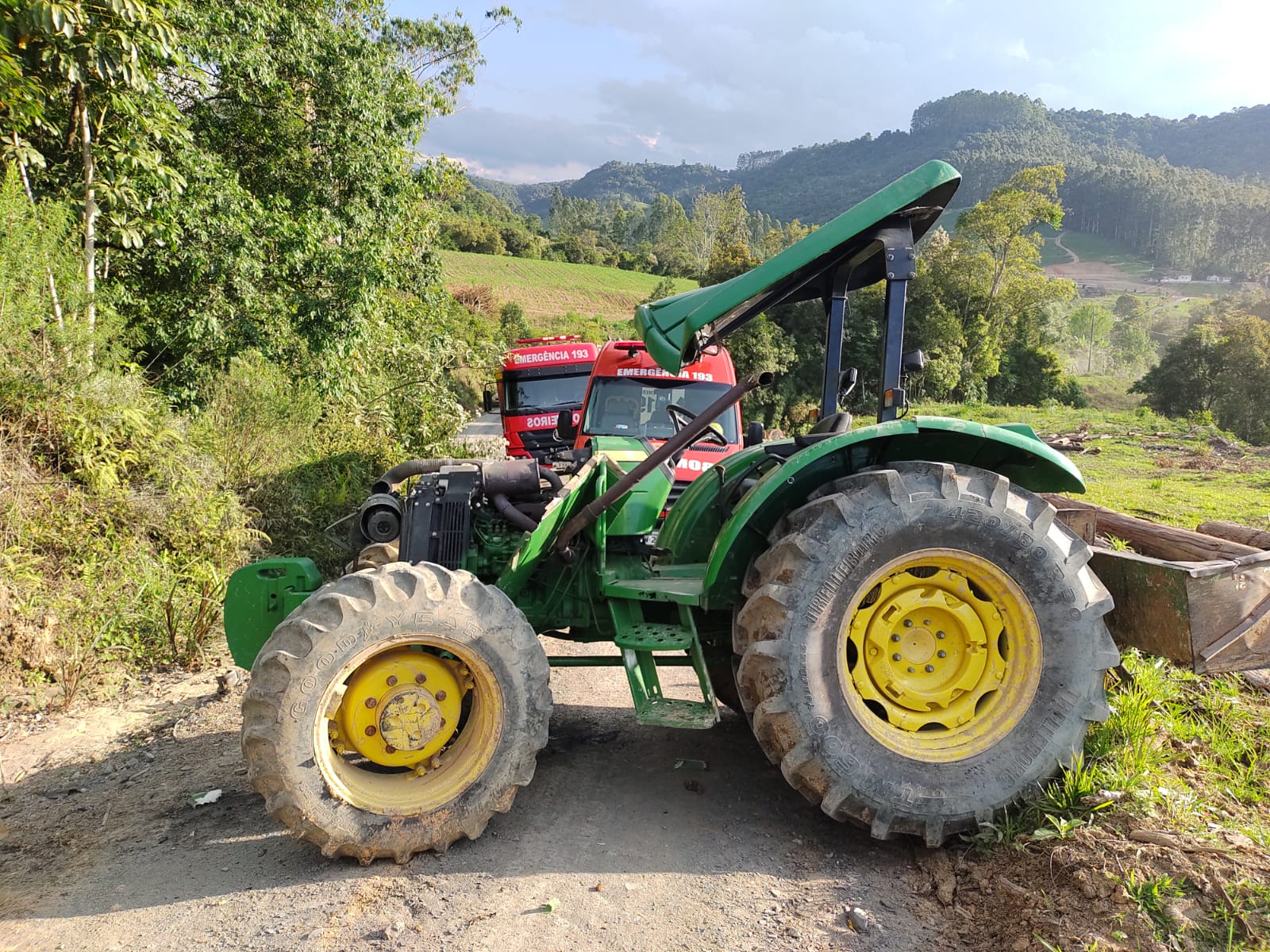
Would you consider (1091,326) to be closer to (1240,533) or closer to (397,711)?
(1240,533)

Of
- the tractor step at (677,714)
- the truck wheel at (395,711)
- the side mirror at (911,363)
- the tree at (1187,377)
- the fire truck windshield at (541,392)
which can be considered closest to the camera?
the truck wheel at (395,711)

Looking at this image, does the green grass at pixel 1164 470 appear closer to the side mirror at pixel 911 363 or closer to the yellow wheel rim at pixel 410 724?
the side mirror at pixel 911 363

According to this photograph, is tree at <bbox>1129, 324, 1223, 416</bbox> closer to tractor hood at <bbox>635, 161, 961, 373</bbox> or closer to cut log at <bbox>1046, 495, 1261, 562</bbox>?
cut log at <bbox>1046, 495, 1261, 562</bbox>

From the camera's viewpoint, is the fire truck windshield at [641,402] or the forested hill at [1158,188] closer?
the fire truck windshield at [641,402]

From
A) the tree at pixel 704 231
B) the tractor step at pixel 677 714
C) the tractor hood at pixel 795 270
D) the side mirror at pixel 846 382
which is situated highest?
the tree at pixel 704 231

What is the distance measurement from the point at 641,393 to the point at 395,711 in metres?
5.76

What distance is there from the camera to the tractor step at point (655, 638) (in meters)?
3.25

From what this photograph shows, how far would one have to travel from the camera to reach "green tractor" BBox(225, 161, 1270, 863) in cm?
273

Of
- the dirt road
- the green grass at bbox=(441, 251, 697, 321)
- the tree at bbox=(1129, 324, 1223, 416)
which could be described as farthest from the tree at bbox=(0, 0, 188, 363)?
the green grass at bbox=(441, 251, 697, 321)

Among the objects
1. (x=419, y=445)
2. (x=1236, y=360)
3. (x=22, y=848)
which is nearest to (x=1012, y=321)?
(x=1236, y=360)

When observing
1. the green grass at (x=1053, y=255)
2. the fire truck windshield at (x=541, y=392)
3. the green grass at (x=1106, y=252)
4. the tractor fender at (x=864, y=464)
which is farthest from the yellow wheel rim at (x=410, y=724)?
the green grass at (x=1106, y=252)

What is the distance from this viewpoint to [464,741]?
297 cm

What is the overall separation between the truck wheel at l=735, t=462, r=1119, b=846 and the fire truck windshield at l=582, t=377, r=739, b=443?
494 cm

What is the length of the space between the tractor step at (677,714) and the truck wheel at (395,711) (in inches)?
15.4
